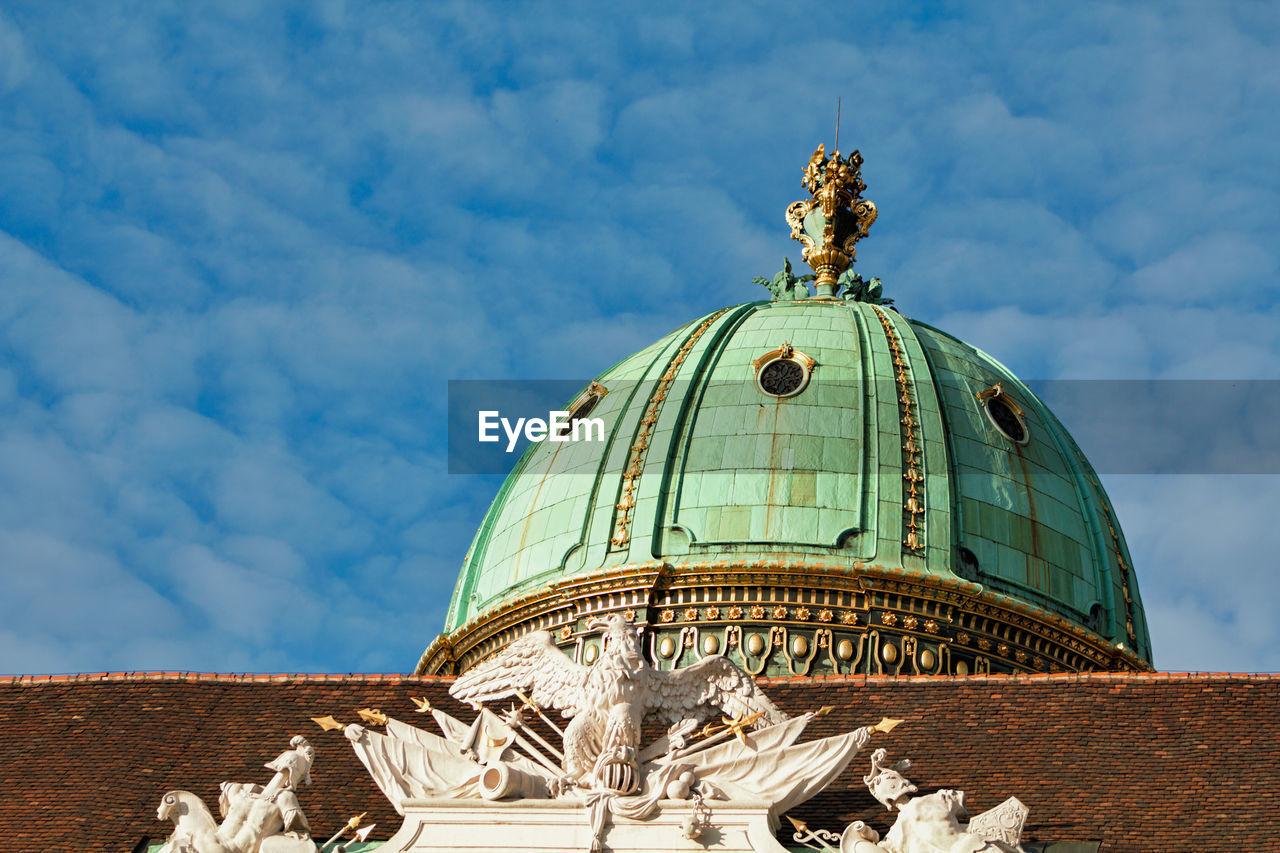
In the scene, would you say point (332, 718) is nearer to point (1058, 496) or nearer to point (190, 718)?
point (190, 718)

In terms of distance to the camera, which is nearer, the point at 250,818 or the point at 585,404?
the point at 250,818

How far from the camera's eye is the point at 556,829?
26766 millimetres

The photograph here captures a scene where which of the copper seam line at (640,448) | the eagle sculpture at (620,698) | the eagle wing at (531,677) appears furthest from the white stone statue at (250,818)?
the copper seam line at (640,448)

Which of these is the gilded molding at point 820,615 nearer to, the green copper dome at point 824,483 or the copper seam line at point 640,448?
the green copper dome at point 824,483

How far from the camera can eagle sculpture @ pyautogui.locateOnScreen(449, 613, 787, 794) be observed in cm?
2742

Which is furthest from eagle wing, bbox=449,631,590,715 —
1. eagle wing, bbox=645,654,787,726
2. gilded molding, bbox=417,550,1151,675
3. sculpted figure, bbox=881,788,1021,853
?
gilded molding, bbox=417,550,1151,675

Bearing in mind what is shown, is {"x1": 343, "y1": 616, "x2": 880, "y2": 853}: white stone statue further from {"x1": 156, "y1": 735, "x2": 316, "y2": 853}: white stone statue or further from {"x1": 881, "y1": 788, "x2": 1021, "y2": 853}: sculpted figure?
{"x1": 881, "y1": 788, "x2": 1021, "y2": 853}: sculpted figure

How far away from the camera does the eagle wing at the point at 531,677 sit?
2859cm

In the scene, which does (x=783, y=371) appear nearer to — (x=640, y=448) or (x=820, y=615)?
(x=640, y=448)

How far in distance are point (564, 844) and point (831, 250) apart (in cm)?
1955

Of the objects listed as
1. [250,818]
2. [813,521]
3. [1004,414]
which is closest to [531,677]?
[250,818]

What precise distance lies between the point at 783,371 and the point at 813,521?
3256mm

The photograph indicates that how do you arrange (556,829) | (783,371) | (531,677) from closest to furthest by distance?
(556,829) < (531,677) < (783,371)

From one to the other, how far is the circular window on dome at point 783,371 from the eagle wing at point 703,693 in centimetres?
1094
